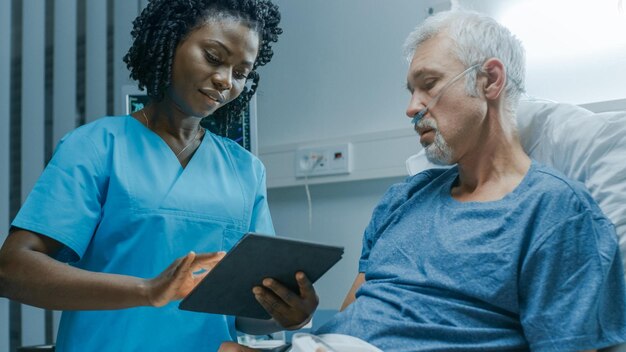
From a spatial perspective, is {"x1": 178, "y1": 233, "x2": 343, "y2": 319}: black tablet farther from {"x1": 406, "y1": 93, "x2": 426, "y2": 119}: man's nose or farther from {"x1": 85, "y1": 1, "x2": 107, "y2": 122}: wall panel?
{"x1": 85, "y1": 1, "x2": 107, "y2": 122}: wall panel

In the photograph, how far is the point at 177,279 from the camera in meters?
1.05

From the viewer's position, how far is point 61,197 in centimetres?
122

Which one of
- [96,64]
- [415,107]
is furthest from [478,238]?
[96,64]

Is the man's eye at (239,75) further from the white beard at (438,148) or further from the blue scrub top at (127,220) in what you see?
the white beard at (438,148)

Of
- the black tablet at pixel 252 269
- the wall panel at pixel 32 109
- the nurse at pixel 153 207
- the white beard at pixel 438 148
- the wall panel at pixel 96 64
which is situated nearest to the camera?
the black tablet at pixel 252 269

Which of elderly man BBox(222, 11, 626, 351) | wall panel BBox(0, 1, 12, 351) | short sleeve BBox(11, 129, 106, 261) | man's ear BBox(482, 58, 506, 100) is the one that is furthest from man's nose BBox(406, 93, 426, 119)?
wall panel BBox(0, 1, 12, 351)

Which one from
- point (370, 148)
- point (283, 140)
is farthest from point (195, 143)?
point (283, 140)

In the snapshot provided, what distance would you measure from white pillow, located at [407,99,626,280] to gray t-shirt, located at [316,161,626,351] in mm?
98

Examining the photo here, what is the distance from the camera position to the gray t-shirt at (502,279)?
3.47 feet

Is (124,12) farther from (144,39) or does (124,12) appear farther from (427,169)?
(427,169)

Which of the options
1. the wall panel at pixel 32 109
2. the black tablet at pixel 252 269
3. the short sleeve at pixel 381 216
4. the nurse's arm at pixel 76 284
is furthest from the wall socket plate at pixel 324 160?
the nurse's arm at pixel 76 284

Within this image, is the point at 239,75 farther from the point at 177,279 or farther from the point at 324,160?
the point at 324,160

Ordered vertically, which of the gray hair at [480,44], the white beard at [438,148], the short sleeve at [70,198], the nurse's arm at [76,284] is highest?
the gray hair at [480,44]

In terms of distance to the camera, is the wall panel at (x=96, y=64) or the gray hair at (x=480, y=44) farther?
the wall panel at (x=96, y=64)
